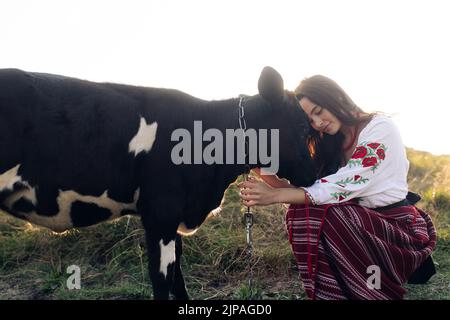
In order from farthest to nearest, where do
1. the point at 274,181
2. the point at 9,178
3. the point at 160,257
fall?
1. the point at 274,181
2. the point at 160,257
3. the point at 9,178

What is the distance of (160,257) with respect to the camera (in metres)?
4.00

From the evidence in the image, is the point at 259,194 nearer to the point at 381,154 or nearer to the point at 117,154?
the point at 381,154

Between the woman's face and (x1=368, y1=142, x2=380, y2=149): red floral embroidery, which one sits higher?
the woman's face

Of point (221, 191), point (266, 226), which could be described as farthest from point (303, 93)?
point (266, 226)

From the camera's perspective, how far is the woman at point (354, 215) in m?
4.02

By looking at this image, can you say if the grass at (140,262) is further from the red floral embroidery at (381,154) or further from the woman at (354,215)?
the red floral embroidery at (381,154)

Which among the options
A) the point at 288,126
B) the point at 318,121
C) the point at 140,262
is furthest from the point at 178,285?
the point at 318,121

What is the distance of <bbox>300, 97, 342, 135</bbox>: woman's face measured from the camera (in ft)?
13.8

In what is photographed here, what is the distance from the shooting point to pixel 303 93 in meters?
4.23

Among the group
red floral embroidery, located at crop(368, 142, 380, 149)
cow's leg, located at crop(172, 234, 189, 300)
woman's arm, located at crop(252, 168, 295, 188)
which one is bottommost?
cow's leg, located at crop(172, 234, 189, 300)

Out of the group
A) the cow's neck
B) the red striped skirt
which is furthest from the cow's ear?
the red striped skirt

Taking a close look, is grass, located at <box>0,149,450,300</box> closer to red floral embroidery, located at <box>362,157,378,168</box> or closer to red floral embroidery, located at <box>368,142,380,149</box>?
red floral embroidery, located at <box>362,157,378,168</box>

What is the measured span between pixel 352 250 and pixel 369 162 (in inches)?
26.0

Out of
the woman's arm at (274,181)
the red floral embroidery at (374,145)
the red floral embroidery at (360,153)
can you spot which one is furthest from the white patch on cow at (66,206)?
the red floral embroidery at (374,145)
